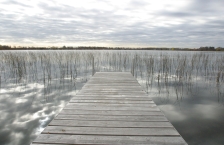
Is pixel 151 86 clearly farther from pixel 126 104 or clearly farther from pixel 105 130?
pixel 105 130

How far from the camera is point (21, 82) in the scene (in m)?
6.65

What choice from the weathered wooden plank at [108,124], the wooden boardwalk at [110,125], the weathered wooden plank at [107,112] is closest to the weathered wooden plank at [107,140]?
the wooden boardwalk at [110,125]

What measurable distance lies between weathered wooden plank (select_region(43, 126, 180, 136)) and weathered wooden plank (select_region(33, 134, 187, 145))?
6cm

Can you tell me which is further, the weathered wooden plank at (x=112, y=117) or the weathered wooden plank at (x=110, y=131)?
the weathered wooden plank at (x=112, y=117)

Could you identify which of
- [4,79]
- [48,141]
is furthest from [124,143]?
[4,79]

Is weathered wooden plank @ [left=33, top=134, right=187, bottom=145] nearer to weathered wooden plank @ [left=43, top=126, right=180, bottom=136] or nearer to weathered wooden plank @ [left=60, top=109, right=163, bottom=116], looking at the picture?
weathered wooden plank @ [left=43, top=126, right=180, bottom=136]

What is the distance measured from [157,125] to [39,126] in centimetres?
224

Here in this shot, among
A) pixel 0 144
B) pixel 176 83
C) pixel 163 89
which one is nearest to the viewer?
pixel 0 144

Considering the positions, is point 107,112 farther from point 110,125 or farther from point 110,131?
point 110,131

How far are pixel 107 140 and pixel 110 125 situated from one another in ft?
1.06

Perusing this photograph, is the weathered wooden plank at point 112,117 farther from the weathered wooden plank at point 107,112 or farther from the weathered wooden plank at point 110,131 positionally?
the weathered wooden plank at point 110,131

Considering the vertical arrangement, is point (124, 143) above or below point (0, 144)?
above

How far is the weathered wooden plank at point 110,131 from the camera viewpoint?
1776 mm

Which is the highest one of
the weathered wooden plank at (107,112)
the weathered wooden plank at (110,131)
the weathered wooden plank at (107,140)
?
the weathered wooden plank at (107,112)
